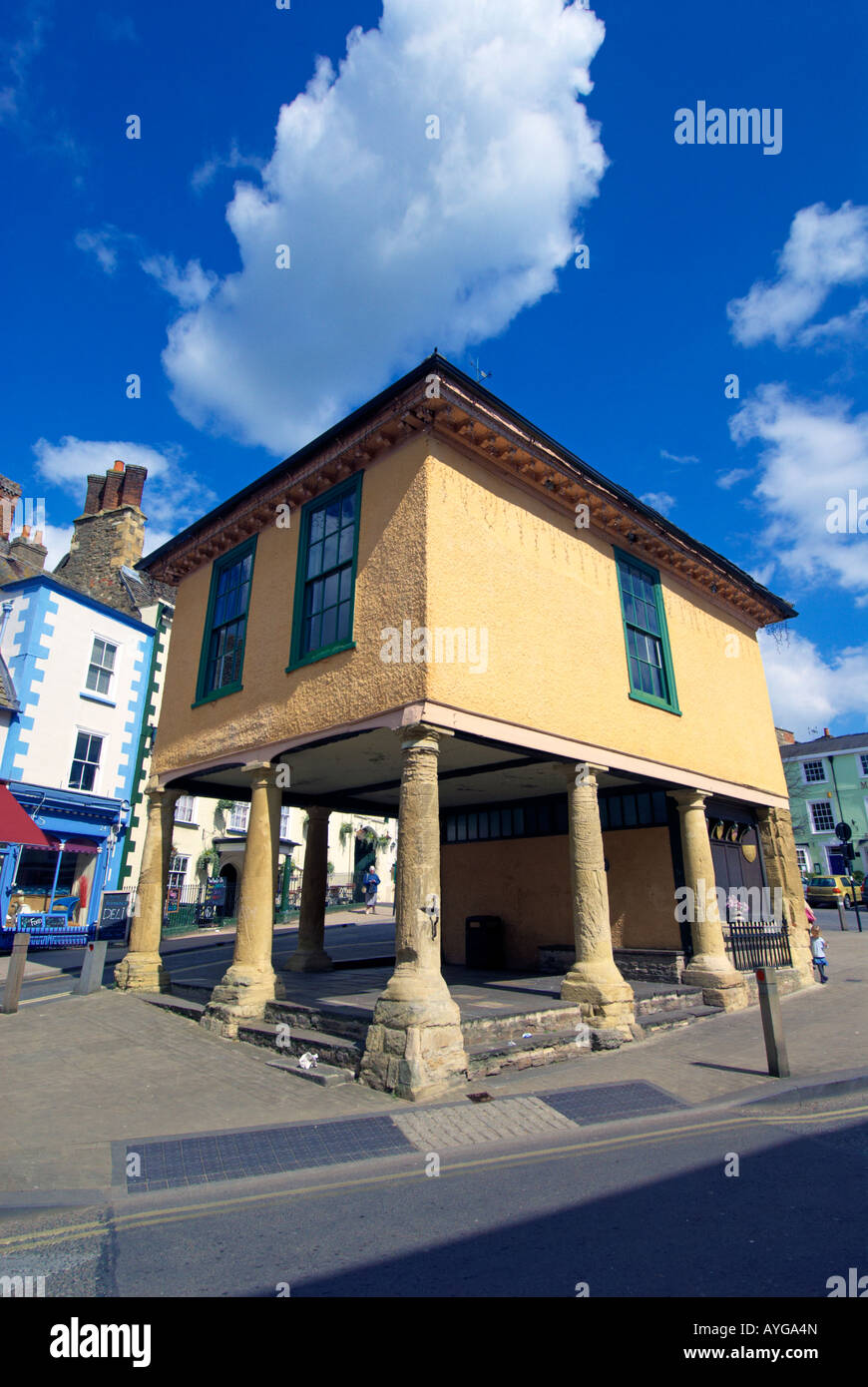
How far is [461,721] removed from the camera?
795 cm

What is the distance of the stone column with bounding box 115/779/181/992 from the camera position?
1145 cm

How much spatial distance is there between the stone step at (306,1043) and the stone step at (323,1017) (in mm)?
76

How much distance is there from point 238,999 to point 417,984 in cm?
335

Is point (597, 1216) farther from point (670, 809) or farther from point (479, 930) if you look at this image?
point (479, 930)

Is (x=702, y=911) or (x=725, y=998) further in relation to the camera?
(x=702, y=911)

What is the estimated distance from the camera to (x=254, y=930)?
9.48 m

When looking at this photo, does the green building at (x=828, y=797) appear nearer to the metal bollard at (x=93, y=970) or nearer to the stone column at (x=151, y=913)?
the stone column at (x=151, y=913)

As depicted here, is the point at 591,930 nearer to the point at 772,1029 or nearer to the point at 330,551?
the point at 772,1029

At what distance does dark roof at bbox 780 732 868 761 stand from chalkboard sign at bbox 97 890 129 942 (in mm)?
36813

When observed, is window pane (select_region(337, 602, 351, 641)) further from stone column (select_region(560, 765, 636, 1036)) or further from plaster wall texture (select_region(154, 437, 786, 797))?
stone column (select_region(560, 765, 636, 1036))

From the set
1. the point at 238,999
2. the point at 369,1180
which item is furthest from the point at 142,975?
the point at 369,1180

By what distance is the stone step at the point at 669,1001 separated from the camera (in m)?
9.98
